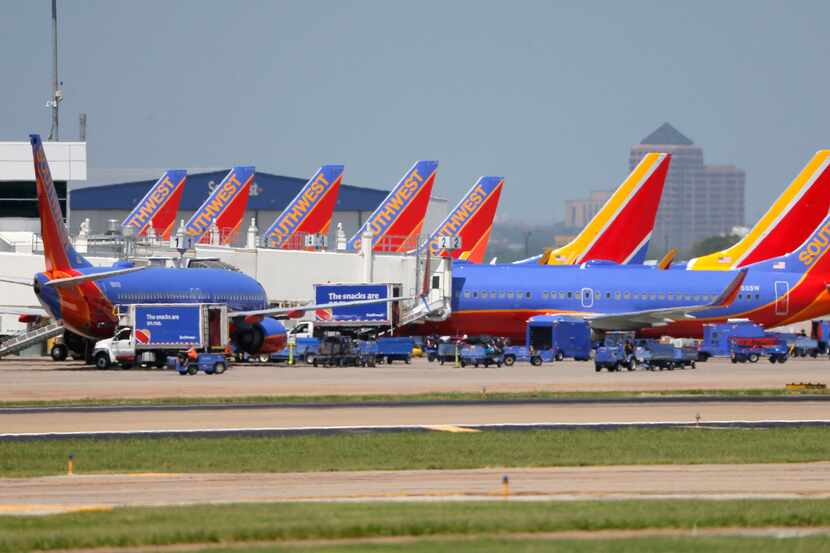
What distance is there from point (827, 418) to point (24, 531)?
2621 centimetres

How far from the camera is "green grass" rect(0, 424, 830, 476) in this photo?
30938mm

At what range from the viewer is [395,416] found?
4216 cm

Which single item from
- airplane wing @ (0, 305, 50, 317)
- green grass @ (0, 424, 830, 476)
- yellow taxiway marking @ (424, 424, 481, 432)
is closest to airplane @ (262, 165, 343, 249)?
airplane wing @ (0, 305, 50, 317)

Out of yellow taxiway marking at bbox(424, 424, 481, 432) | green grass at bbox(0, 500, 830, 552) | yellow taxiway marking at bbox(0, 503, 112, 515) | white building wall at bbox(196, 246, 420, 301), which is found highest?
white building wall at bbox(196, 246, 420, 301)

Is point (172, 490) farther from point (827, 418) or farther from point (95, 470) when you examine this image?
point (827, 418)

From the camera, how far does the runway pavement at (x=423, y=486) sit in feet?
85.3

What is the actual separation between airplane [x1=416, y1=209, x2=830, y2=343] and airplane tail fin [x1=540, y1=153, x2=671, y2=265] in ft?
20.8

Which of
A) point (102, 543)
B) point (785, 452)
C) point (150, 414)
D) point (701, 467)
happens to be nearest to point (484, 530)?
point (102, 543)

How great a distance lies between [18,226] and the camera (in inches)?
3893

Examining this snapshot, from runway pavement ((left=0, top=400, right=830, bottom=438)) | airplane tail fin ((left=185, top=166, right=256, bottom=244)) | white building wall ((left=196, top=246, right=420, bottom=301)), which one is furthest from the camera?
airplane tail fin ((left=185, top=166, right=256, bottom=244))

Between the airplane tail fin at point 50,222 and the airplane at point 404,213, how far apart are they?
39196 millimetres

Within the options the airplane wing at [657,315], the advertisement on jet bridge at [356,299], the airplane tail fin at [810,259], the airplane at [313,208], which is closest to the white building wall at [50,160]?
the airplane at [313,208]

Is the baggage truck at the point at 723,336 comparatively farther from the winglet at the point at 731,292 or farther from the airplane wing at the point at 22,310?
the airplane wing at the point at 22,310

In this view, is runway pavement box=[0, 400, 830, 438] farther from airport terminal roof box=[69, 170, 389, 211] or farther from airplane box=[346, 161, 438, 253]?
airport terminal roof box=[69, 170, 389, 211]
